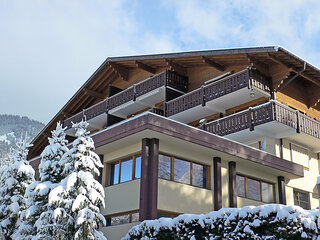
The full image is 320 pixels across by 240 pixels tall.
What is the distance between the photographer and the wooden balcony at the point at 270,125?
21.7 meters

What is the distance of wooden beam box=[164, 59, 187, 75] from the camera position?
87.3ft

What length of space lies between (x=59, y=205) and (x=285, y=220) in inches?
254

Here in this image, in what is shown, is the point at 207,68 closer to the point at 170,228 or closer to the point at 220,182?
the point at 220,182

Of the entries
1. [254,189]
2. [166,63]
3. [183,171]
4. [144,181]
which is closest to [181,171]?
[183,171]

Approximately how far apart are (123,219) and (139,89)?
12.4 meters

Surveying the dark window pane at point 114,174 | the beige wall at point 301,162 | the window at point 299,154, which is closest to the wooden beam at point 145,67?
the beige wall at point 301,162

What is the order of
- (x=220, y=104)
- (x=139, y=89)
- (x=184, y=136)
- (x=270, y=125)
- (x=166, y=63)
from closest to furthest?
(x=184, y=136) < (x=270, y=125) < (x=220, y=104) < (x=166, y=63) < (x=139, y=89)

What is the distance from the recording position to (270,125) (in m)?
21.8

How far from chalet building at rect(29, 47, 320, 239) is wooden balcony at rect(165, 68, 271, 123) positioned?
58 millimetres

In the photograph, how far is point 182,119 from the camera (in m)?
26.3

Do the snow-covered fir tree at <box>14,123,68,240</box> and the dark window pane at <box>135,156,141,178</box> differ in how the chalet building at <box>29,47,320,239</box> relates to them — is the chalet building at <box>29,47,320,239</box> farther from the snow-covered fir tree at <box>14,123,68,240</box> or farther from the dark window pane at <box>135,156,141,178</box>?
the snow-covered fir tree at <box>14,123,68,240</box>

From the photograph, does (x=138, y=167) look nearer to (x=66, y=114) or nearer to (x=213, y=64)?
(x=213, y=64)

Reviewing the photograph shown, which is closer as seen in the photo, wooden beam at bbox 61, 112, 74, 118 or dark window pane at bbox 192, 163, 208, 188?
dark window pane at bbox 192, 163, 208, 188

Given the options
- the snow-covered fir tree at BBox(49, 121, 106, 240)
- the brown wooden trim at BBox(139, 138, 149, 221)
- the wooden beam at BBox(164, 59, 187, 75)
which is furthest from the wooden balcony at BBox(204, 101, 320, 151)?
the snow-covered fir tree at BBox(49, 121, 106, 240)
